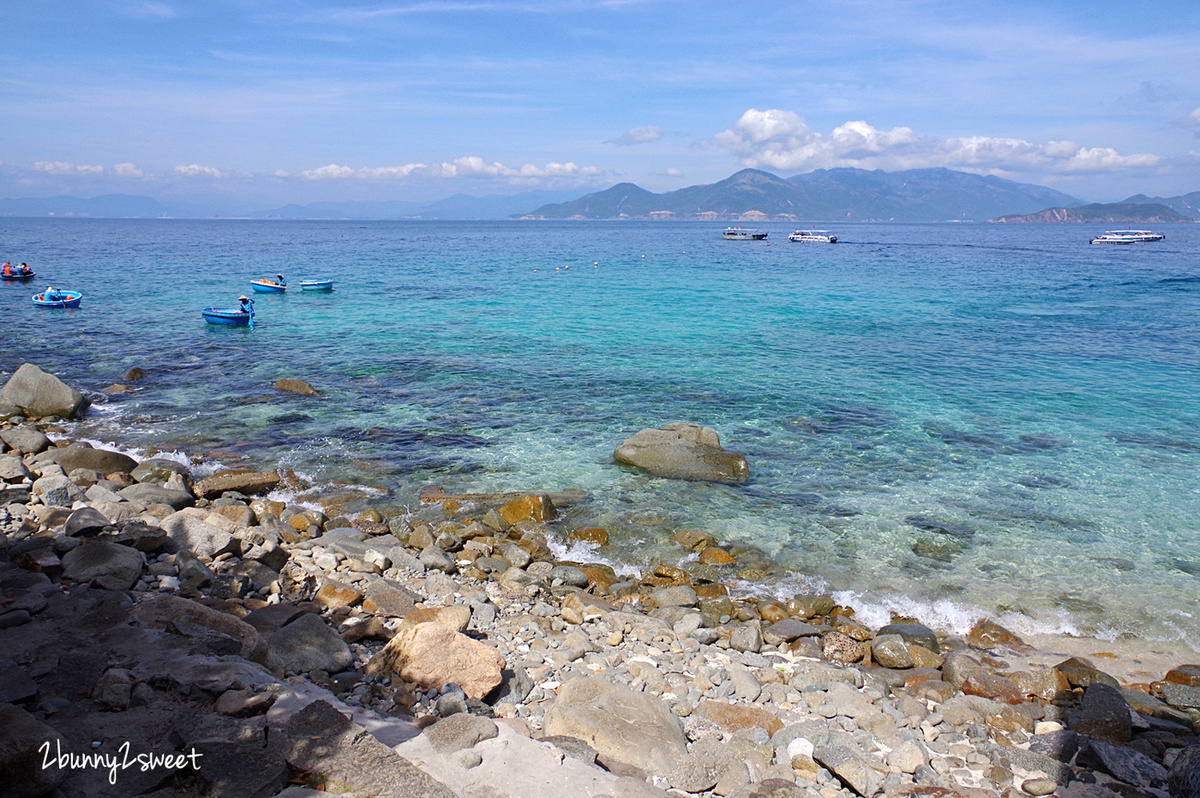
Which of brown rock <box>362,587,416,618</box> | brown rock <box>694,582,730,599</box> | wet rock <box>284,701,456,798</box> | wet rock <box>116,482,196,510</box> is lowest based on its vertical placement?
brown rock <box>694,582,730,599</box>

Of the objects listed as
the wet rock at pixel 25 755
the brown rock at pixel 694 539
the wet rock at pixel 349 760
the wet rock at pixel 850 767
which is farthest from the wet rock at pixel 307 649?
the brown rock at pixel 694 539

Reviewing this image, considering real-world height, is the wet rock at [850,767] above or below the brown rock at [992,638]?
above

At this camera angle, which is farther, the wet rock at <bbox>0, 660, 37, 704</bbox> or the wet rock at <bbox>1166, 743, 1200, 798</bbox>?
the wet rock at <bbox>1166, 743, 1200, 798</bbox>

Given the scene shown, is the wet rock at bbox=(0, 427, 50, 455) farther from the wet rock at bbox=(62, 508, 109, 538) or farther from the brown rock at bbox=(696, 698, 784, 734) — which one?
the brown rock at bbox=(696, 698, 784, 734)

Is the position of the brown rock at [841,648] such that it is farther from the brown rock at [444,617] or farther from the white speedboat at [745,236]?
the white speedboat at [745,236]

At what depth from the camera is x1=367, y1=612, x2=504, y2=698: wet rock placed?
777cm

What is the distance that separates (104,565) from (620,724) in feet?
24.5

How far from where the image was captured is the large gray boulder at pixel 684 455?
55.6 ft

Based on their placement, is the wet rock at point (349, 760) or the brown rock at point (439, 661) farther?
the brown rock at point (439, 661)

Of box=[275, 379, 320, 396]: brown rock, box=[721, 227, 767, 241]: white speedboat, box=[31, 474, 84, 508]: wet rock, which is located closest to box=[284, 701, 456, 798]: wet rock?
box=[31, 474, 84, 508]: wet rock

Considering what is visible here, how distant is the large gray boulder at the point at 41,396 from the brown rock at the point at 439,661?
18912 millimetres

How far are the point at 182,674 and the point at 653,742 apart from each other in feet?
15.6

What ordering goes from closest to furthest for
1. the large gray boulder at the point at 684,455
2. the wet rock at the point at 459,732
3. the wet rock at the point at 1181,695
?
the wet rock at the point at 459,732 < the wet rock at the point at 1181,695 < the large gray boulder at the point at 684,455

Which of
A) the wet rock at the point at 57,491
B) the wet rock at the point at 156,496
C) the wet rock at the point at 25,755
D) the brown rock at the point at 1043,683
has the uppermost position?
the wet rock at the point at 25,755
